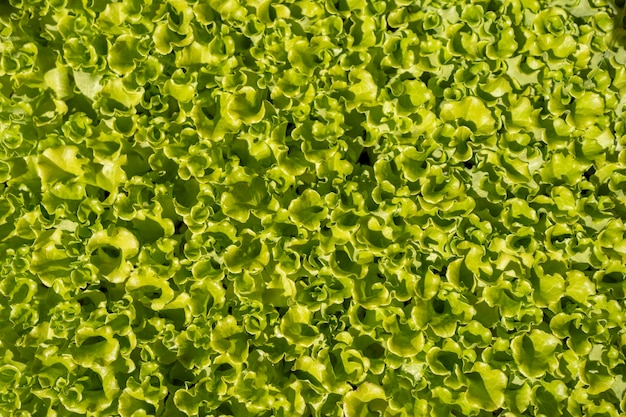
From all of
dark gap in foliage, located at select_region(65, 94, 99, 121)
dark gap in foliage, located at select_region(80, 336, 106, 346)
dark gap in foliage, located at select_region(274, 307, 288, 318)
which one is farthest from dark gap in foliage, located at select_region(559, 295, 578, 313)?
dark gap in foliage, located at select_region(65, 94, 99, 121)

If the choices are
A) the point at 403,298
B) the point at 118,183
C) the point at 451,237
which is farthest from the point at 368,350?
the point at 118,183

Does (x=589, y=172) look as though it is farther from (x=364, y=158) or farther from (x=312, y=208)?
(x=312, y=208)

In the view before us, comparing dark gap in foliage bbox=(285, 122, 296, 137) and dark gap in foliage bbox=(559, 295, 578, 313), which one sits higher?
dark gap in foliage bbox=(285, 122, 296, 137)

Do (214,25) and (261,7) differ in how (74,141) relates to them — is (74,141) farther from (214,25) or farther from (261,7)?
(261,7)

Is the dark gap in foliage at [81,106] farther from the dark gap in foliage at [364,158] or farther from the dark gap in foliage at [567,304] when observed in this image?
the dark gap in foliage at [567,304]

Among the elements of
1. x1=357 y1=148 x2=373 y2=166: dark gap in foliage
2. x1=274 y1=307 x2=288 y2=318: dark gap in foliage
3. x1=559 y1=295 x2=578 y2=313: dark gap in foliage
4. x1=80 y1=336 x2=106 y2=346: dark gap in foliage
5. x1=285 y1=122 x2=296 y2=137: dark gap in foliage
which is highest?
x1=285 y1=122 x2=296 y2=137: dark gap in foliage

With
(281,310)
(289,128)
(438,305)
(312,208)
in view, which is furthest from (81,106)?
(438,305)

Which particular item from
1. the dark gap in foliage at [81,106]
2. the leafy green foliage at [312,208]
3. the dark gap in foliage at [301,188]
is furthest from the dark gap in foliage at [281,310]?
the dark gap in foliage at [81,106]

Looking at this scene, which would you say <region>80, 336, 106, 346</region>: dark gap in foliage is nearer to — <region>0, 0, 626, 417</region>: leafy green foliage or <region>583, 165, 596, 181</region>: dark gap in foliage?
<region>0, 0, 626, 417</region>: leafy green foliage

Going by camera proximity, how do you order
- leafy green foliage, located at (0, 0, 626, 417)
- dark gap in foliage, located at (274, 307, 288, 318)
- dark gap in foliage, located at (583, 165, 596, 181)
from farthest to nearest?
Result: dark gap in foliage, located at (583, 165, 596, 181) < dark gap in foliage, located at (274, 307, 288, 318) < leafy green foliage, located at (0, 0, 626, 417)
